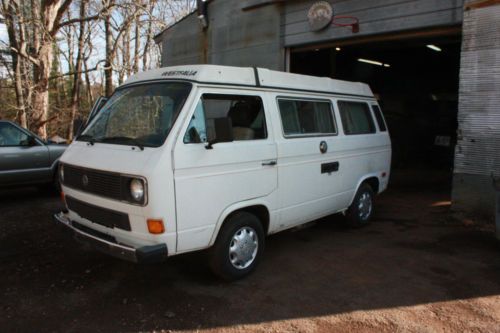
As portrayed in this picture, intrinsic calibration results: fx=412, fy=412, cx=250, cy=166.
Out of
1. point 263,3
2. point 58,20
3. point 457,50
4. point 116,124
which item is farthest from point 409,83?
point 116,124

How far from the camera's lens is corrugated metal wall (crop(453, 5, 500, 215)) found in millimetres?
6320

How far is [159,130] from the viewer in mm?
3752

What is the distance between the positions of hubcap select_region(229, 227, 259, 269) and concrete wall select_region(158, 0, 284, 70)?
592cm

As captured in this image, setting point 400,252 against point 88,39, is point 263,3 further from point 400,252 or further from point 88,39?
point 88,39

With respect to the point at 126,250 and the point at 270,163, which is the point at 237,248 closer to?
the point at 270,163

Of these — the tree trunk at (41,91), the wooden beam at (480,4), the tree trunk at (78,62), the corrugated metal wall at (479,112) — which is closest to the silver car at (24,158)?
the tree trunk at (78,62)

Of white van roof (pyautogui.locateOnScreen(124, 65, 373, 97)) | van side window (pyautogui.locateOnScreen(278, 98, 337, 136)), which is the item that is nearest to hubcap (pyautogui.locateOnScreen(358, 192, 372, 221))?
van side window (pyautogui.locateOnScreen(278, 98, 337, 136))

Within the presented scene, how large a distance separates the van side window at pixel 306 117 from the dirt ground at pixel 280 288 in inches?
61.2

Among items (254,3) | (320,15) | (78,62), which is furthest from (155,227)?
(78,62)

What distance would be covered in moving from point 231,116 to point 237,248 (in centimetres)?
138

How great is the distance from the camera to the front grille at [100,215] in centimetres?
370

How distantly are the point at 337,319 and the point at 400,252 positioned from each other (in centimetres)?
210

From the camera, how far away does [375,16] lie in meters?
7.62

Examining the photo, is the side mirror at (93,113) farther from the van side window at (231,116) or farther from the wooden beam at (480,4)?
the wooden beam at (480,4)
